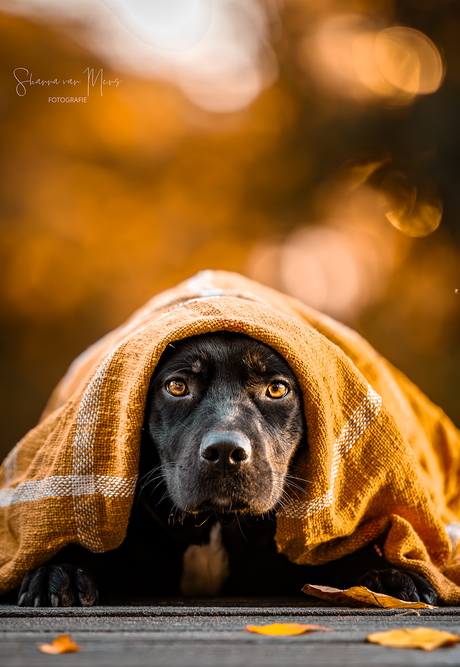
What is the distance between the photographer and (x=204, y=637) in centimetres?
103

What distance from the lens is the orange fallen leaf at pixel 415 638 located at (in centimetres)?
95

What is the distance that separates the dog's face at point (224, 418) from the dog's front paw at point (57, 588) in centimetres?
34

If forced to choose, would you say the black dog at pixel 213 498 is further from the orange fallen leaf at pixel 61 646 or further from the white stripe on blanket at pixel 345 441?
the orange fallen leaf at pixel 61 646

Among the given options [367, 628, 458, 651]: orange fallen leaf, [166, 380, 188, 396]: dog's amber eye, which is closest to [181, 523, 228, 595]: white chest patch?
[166, 380, 188, 396]: dog's amber eye

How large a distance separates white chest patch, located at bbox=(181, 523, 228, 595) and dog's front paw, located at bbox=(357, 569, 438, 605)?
1.52 feet

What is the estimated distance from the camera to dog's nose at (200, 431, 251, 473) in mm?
1568

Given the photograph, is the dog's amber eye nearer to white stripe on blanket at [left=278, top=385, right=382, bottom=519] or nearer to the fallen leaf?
white stripe on blanket at [left=278, top=385, right=382, bottom=519]

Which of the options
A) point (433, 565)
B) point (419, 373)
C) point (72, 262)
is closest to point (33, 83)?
point (72, 262)

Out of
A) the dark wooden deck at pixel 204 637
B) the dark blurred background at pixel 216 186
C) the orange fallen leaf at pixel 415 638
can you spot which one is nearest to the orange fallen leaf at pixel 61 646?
the dark wooden deck at pixel 204 637

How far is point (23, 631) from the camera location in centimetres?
111

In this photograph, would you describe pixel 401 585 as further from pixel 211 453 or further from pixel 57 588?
pixel 57 588

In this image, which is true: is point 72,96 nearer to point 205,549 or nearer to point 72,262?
A: point 72,262

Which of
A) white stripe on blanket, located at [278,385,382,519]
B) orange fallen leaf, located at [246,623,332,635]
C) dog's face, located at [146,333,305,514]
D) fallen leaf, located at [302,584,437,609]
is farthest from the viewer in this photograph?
white stripe on blanket, located at [278,385,382,519]

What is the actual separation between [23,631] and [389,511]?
1.18m
